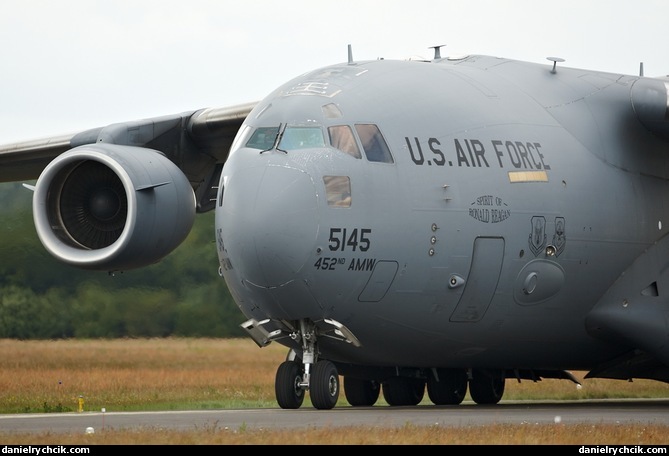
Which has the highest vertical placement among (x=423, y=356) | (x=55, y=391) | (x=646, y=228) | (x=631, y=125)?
(x=631, y=125)

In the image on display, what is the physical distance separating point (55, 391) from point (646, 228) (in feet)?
Result: 27.9

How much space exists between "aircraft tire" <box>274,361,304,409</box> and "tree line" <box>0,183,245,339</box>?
30.0 feet

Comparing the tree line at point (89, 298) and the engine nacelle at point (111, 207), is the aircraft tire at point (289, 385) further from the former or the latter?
the tree line at point (89, 298)

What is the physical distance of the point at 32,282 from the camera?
25219 mm

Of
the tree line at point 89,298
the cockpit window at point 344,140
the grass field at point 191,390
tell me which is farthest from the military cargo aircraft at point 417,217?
the tree line at point 89,298

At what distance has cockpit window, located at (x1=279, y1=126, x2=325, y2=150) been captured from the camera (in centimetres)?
1506

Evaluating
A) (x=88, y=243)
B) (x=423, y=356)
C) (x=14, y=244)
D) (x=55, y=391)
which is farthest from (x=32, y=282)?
(x=423, y=356)

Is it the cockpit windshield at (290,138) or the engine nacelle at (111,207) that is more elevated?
the cockpit windshield at (290,138)

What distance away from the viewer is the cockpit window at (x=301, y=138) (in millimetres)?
15062

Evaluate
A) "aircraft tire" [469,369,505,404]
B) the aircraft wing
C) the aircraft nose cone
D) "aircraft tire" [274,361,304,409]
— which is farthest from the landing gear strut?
the aircraft wing

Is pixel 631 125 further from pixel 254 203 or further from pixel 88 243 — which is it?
pixel 88 243

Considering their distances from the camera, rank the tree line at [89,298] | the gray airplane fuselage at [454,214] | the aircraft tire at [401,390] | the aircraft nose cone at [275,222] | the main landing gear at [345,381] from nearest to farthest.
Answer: the aircraft nose cone at [275,222]
the gray airplane fuselage at [454,214]
the main landing gear at [345,381]
the aircraft tire at [401,390]
the tree line at [89,298]

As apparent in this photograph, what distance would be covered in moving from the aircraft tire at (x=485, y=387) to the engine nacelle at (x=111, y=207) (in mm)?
4300

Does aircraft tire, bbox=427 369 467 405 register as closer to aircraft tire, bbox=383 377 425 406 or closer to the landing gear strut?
aircraft tire, bbox=383 377 425 406
